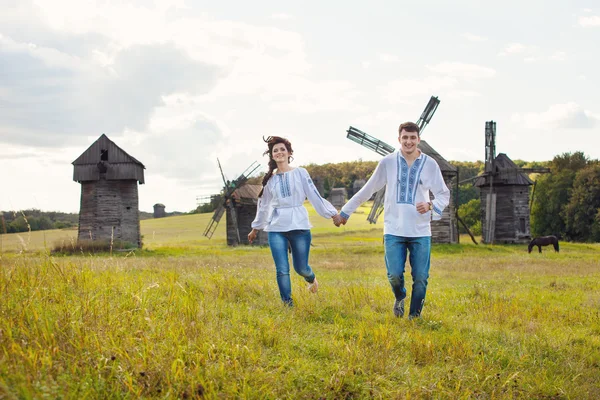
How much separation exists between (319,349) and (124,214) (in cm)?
2742

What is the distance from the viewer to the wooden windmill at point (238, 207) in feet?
119

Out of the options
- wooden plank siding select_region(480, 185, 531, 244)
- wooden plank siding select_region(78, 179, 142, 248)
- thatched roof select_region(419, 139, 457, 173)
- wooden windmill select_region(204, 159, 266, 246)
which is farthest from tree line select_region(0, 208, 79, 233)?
wooden plank siding select_region(480, 185, 531, 244)

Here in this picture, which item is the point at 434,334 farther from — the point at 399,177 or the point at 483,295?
the point at 483,295

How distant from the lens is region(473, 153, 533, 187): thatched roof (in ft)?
116

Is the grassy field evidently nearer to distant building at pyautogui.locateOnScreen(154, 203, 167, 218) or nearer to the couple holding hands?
the couple holding hands

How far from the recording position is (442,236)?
30.4m

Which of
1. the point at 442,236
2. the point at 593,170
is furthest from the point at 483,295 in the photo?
the point at 593,170

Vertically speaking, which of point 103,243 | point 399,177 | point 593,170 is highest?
point 593,170

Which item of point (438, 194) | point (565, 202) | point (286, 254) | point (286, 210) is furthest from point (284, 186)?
point (565, 202)

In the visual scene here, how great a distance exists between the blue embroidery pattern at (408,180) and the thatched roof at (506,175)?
102 ft

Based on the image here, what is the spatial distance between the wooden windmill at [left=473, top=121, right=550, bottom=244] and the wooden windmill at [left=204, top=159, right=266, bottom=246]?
1499 centimetres

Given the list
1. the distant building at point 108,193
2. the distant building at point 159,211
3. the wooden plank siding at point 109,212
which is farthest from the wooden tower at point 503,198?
the distant building at point 159,211

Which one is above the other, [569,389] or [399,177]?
[399,177]

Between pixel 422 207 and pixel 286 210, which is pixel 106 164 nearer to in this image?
pixel 286 210
